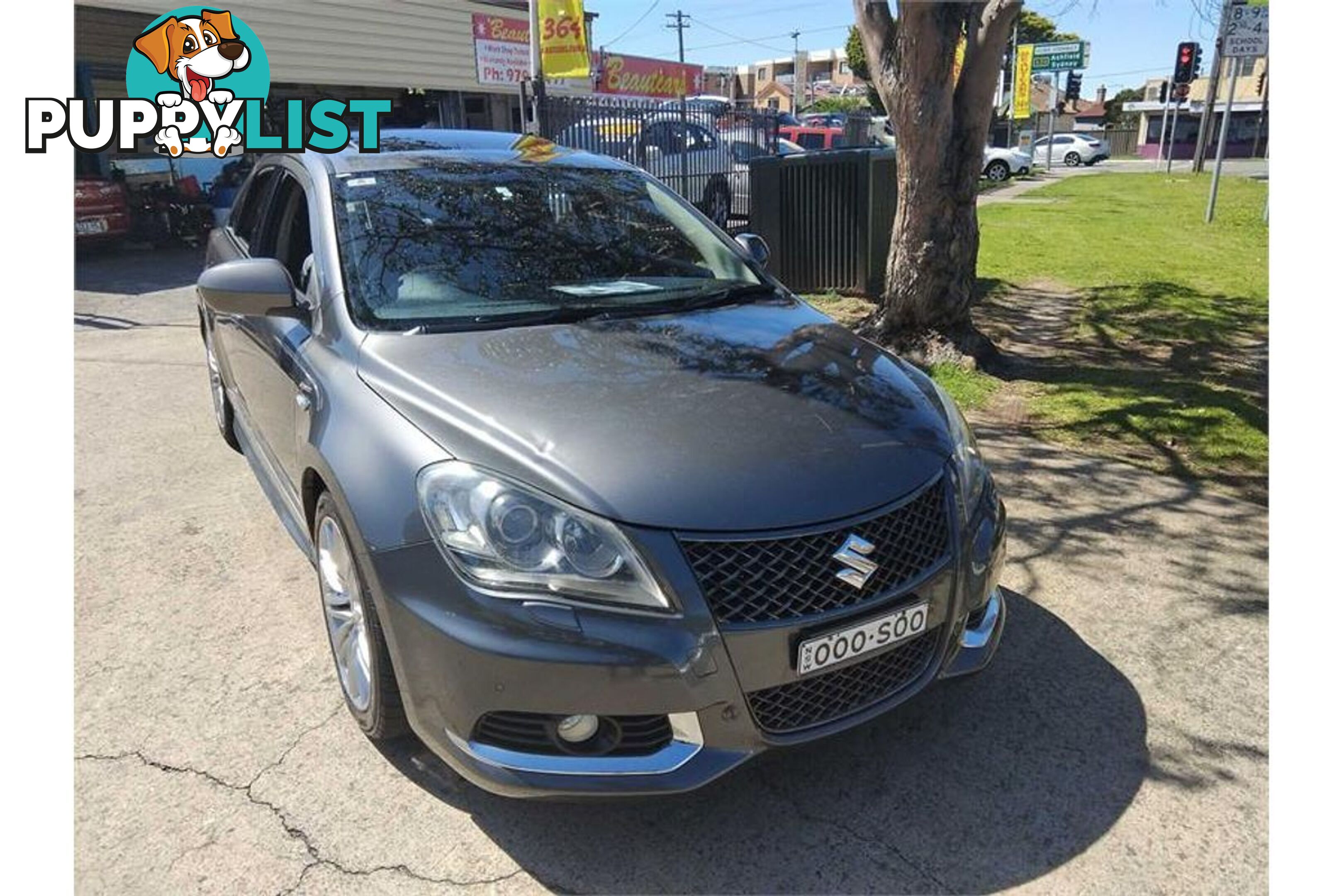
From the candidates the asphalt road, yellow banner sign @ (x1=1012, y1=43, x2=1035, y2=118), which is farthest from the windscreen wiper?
yellow banner sign @ (x1=1012, y1=43, x2=1035, y2=118)

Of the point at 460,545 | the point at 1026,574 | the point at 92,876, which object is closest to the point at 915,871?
the point at 460,545

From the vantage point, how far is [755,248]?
428 cm

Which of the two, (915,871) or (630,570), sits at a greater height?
(630,570)

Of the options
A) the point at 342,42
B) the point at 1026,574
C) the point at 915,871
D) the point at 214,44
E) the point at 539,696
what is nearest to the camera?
the point at 539,696

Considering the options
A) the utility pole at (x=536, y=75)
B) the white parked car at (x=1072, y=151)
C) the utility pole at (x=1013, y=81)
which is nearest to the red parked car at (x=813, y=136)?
the utility pole at (x=1013, y=81)

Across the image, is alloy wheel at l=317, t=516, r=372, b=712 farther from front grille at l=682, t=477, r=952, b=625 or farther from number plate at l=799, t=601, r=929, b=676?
number plate at l=799, t=601, r=929, b=676

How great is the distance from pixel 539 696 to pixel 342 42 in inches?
742

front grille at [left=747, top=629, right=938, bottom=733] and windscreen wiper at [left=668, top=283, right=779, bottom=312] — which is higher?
windscreen wiper at [left=668, top=283, right=779, bottom=312]

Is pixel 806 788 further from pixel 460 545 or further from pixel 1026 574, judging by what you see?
pixel 1026 574

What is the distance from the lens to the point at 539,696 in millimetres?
2141

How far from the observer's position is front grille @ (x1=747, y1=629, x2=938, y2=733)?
2.27m

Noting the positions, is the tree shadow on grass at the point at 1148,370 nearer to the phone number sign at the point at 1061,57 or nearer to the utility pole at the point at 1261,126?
the phone number sign at the point at 1061,57

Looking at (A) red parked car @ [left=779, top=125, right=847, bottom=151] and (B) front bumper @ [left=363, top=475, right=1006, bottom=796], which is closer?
(B) front bumper @ [left=363, top=475, right=1006, bottom=796]

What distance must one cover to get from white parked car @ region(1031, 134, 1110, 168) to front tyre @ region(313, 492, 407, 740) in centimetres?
4595
